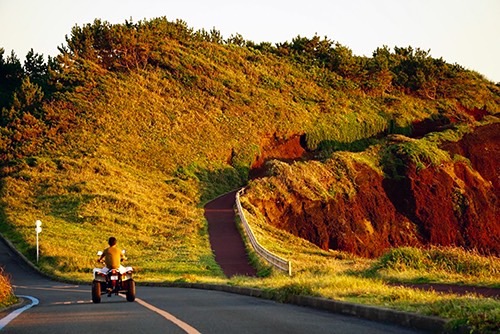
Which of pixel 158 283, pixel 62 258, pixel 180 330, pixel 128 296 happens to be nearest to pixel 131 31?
pixel 62 258

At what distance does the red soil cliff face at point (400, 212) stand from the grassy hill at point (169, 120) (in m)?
4.47

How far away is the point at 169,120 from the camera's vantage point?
83438 mm

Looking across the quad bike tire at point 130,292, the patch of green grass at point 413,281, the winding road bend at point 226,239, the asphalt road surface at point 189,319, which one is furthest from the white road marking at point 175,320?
the winding road bend at point 226,239

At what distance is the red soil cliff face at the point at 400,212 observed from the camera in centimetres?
6144

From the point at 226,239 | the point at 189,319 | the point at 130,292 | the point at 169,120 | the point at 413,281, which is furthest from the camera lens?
the point at 169,120

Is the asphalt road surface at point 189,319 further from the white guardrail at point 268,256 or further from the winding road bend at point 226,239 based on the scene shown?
the winding road bend at point 226,239

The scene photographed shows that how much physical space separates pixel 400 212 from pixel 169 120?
27.4 metres

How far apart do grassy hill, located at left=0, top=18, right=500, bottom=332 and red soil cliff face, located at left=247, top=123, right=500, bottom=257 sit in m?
4.47

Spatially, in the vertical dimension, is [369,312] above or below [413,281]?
below

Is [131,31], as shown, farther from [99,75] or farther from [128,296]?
[128,296]

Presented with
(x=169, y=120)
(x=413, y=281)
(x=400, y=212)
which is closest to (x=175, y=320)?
(x=413, y=281)

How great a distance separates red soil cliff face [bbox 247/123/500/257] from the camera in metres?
61.4

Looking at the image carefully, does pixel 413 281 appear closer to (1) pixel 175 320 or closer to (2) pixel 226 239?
(1) pixel 175 320

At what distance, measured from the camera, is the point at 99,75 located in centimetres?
8888
